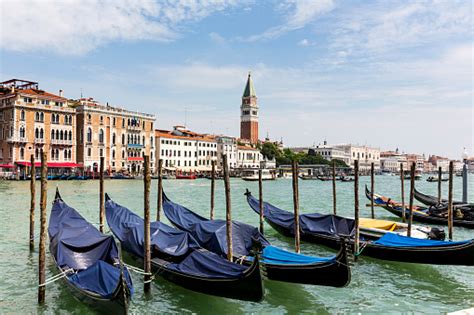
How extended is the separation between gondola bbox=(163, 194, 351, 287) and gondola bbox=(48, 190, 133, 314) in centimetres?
139

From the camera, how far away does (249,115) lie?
219 ft

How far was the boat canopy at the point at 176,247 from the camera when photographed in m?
4.78

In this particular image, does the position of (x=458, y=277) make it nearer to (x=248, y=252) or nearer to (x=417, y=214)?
(x=248, y=252)

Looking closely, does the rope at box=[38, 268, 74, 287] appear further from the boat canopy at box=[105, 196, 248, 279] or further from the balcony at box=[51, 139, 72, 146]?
the balcony at box=[51, 139, 72, 146]

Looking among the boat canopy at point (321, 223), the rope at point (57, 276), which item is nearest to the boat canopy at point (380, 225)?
the boat canopy at point (321, 223)

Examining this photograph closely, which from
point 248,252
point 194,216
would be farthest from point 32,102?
point 248,252

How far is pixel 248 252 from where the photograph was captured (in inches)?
243

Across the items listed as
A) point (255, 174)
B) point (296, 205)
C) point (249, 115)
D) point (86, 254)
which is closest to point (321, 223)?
point (296, 205)

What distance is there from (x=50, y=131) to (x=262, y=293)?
3051 cm

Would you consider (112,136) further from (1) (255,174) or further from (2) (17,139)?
(1) (255,174)

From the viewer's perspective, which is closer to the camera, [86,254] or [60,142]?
[86,254]

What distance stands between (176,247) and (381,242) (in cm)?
311

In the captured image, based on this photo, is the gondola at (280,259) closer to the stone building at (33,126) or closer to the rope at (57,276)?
the rope at (57,276)

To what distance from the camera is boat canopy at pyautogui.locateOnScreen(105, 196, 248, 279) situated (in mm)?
4781
